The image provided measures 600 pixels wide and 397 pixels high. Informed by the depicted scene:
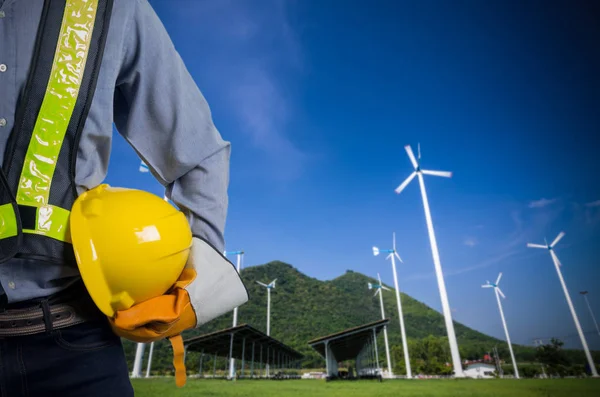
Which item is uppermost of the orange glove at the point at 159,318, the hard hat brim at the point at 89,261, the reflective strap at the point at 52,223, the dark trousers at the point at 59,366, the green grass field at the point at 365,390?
the reflective strap at the point at 52,223

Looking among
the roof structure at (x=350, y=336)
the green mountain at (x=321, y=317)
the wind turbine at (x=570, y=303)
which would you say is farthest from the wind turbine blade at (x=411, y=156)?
the green mountain at (x=321, y=317)

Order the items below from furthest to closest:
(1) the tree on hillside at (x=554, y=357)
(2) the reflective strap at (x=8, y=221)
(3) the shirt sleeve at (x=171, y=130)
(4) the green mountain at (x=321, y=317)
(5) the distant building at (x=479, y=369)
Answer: (4) the green mountain at (x=321, y=317), (5) the distant building at (x=479, y=369), (1) the tree on hillside at (x=554, y=357), (3) the shirt sleeve at (x=171, y=130), (2) the reflective strap at (x=8, y=221)

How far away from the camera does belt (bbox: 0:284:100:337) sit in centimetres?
89

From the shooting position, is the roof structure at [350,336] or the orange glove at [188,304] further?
the roof structure at [350,336]

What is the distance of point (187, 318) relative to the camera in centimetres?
96

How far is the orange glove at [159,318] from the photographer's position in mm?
895

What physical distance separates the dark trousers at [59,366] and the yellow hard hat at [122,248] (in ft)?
0.52

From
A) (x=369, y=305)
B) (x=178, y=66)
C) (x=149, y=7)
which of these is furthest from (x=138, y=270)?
(x=369, y=305)

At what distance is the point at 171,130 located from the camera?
120cm

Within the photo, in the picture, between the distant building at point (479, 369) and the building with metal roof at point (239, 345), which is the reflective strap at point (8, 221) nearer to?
the building with metal roof at point (239, 345)

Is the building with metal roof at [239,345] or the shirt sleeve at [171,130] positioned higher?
the building with metal roof at [239,345]

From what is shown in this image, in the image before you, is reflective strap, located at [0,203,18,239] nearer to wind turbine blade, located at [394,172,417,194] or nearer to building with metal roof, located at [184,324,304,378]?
building with metal roof, located at [184,324,304,378]

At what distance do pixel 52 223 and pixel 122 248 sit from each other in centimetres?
19

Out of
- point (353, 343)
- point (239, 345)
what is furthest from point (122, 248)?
point (353, 343)
